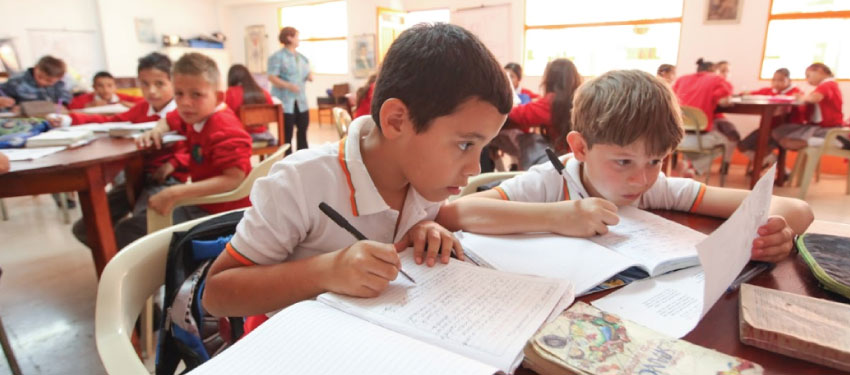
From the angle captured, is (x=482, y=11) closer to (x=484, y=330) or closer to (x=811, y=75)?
(x=811, y=75)

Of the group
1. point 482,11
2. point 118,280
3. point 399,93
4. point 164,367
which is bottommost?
point 164,367

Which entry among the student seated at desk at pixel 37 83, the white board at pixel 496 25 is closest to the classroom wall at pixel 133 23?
the student seated at desk at pixel 37 83

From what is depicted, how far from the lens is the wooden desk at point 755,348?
0.44 metres

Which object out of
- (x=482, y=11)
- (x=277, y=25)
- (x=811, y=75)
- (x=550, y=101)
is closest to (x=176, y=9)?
(x=277, y=25)

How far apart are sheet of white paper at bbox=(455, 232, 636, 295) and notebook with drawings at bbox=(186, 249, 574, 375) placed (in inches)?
2.1

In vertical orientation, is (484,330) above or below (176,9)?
below

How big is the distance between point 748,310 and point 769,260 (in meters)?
0.25

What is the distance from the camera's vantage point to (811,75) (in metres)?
4.30

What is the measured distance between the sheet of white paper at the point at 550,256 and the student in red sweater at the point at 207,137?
106 centimetres

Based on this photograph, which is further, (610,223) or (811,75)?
(811,75)

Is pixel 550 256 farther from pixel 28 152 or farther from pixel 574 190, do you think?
pixel 28 152

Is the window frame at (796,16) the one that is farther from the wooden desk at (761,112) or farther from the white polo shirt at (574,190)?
the white polo shirt at (574,190)

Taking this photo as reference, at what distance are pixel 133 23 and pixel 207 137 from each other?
7962 millimetres

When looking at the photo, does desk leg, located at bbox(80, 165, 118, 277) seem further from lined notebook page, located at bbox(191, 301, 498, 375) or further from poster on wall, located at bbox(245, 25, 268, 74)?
poster on wall, located at bbox(245, 25, 268, 74)
